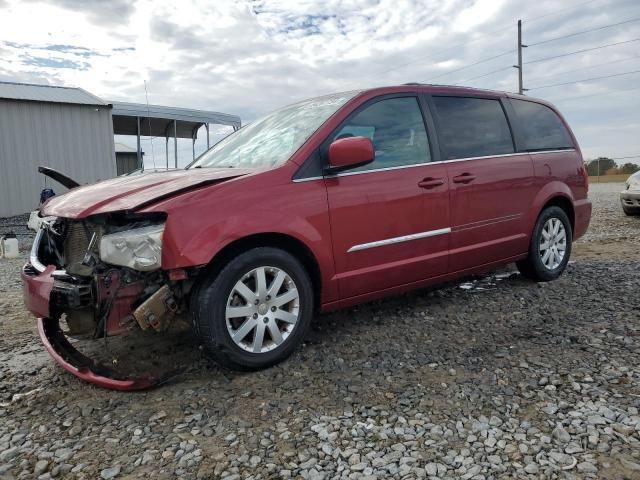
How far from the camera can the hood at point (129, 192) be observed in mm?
2721

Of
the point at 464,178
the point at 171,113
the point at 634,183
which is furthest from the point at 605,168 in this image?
the point at 464,178

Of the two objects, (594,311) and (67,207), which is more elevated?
(67,207)

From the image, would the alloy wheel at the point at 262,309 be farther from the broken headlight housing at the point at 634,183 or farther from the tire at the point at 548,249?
the broken headlight housing at the point at 634,183

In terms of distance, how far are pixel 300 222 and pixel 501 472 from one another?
1.72 m

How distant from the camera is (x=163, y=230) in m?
2.63

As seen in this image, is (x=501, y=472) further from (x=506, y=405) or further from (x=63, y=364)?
(x=63, y=364)

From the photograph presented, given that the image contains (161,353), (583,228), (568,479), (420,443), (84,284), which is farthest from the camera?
(583,228)

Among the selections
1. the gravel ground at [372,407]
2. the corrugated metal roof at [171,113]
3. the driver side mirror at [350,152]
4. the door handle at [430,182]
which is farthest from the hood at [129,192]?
the corrugated metal roof at [171,113]

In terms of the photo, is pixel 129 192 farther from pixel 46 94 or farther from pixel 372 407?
pixel 46 94

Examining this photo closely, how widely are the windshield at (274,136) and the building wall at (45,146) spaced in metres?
12.0

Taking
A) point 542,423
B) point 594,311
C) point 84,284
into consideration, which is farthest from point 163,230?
point 594,311

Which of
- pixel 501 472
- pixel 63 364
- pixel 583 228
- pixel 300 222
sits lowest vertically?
pixel 501 472

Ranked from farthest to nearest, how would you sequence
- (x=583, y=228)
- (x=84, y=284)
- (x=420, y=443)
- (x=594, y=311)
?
(x=583, y=228) < (x=594, y=311) < (x=84, y=284) < (x=420, y=443)

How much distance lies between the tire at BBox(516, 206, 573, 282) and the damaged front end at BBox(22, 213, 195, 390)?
3333 millimetres
